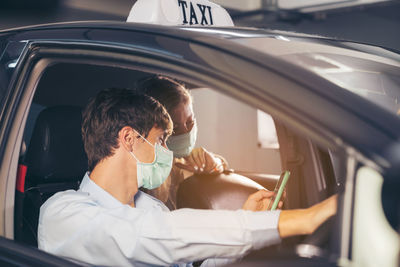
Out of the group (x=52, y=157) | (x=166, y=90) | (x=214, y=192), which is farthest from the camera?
(x=214, y=192)

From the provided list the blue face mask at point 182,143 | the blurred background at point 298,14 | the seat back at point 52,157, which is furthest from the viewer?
the blurred background at point 298,14

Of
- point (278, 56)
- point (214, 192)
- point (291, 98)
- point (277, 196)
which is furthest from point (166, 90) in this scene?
point (291, 98)

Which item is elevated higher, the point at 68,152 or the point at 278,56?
the point at 278,56

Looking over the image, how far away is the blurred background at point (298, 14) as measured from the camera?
18.1 feet

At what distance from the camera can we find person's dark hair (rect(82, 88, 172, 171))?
1.63 metres

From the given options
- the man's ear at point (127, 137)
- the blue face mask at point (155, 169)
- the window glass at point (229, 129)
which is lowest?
the window glass at point (229, 129)

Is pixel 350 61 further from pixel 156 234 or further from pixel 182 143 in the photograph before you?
pixel 182 143

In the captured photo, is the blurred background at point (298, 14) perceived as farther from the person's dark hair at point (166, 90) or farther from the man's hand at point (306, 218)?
the man's hand at point (306, 218)

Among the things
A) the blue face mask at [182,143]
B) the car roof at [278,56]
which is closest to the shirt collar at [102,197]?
the car roof at [278,56]

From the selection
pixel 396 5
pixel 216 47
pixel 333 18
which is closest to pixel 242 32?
pixel 216 47

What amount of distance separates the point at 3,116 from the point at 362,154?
3.27ft

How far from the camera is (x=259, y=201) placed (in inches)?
61.4

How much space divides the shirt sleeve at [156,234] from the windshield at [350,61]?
1.19 feet

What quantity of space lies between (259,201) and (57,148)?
764 millimetres
